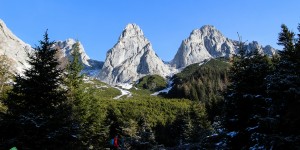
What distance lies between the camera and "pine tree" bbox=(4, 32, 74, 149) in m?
16.2

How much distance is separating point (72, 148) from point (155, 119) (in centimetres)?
6989

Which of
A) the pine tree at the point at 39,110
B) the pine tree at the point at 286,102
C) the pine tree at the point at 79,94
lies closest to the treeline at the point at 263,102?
the pine tree at the point at 286,102

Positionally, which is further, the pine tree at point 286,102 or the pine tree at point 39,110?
the pine tree at point 39,110

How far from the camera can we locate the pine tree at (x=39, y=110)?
53.2ft

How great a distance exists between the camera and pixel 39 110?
17.2m

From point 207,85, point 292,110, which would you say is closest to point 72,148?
point 292,110

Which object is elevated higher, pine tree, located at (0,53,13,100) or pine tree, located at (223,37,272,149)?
pine tree, located at (0,53,13,100)

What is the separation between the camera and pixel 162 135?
7425cm

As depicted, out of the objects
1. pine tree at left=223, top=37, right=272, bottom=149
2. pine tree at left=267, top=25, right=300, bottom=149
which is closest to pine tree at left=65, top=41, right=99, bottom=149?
pine tree at left=223, top=37, right=272, bottom=149

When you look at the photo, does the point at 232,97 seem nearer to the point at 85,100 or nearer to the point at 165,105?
the point at 85,100

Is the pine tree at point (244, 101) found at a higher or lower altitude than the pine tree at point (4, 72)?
lower

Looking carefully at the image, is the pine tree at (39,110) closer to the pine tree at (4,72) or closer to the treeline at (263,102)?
the treeline at (263,102)

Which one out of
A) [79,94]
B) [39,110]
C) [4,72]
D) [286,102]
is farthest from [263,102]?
[4,72]

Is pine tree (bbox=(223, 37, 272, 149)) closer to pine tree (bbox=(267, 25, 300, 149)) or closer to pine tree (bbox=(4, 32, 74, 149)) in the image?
pine tree (bbox=(267, 25, 300, 149))
